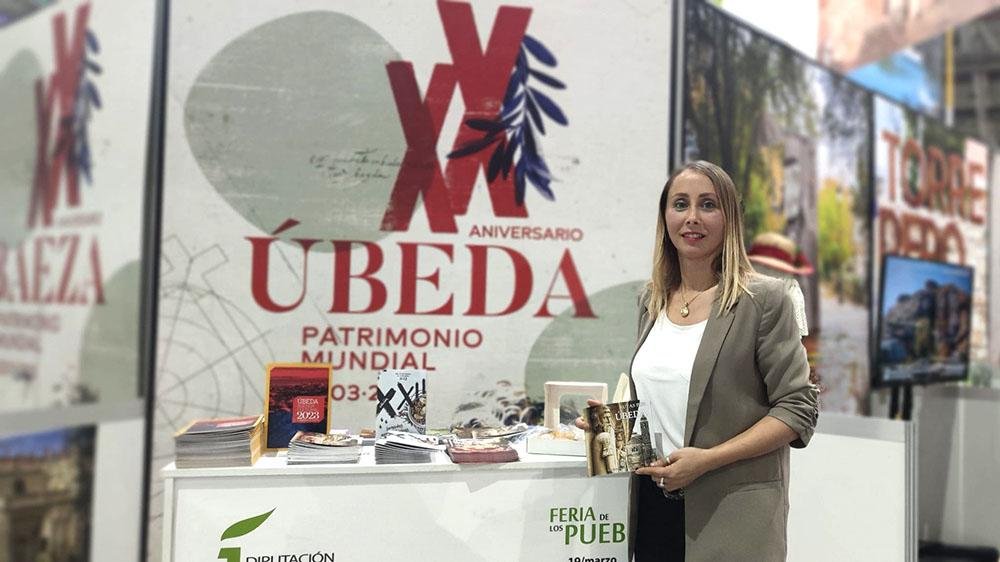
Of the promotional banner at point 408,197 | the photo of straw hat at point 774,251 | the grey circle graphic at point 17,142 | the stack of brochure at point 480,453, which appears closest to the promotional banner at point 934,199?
the photo of straw hat at point 774,251

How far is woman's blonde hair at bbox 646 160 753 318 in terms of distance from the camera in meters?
1.70

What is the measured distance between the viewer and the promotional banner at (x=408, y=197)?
2896mm

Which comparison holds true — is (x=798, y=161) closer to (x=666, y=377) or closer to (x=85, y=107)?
(x=666, y=377)

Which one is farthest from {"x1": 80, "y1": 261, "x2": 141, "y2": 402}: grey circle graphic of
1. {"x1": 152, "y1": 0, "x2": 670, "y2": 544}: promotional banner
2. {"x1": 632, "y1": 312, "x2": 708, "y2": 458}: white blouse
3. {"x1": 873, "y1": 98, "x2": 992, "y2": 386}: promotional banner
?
{"x1": 873, "y1": 98, "x2": 992, "y2": 386}: promotional banner

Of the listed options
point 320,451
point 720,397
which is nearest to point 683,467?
point 720,397

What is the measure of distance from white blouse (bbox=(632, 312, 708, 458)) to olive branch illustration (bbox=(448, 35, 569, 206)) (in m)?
1.40

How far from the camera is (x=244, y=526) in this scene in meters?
2.07

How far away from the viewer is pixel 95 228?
2.44 m

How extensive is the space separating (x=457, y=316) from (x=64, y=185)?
1437 mm

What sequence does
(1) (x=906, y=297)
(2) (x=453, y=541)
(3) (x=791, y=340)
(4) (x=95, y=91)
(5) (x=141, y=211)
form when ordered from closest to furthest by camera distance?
(3) (x=791, y=340) → (2) (x=453, y=541) → (4) (x=95, y=91) → (5) (x=141, y=211) → (1) (x=906, y=297)

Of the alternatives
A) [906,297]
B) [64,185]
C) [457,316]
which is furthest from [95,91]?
[906,297]

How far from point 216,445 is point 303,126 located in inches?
53.2

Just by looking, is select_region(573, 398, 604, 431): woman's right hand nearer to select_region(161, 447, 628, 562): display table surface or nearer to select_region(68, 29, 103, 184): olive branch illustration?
select_region(161, 447, 628, 562): display table surface

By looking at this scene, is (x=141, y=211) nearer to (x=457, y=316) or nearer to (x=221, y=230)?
(x=221, y=230)
